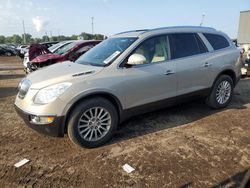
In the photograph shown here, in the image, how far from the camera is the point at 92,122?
13.2 ft

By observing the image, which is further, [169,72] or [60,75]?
[169,72]

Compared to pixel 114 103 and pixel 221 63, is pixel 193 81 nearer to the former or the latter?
pixel 221 63

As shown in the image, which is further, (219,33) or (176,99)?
(219,33)

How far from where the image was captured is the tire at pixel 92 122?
12.6ft

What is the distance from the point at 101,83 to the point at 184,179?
1.81 meters

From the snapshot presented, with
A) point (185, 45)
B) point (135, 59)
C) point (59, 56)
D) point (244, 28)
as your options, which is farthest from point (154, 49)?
point (244, 28)

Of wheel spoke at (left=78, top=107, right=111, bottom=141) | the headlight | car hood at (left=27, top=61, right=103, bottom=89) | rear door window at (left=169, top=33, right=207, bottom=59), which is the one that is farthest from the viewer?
rear door window at (left=169, top=33, right=207, bottom=59)

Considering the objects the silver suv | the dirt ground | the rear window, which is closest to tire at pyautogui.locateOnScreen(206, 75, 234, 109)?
the silver suv

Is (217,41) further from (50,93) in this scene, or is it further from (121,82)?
(50,93)

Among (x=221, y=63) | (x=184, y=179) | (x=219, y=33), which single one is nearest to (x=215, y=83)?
(x=221, y=63)

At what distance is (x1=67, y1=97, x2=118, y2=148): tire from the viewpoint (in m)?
3.85

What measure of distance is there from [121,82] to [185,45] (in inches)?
69.5

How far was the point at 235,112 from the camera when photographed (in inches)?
224

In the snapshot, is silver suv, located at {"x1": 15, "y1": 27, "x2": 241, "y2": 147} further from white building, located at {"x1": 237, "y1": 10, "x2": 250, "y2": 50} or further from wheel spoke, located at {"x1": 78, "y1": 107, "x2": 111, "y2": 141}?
white building, located at {"x1": 237, "y1": 10, "x2": 250, "y2": 50}
